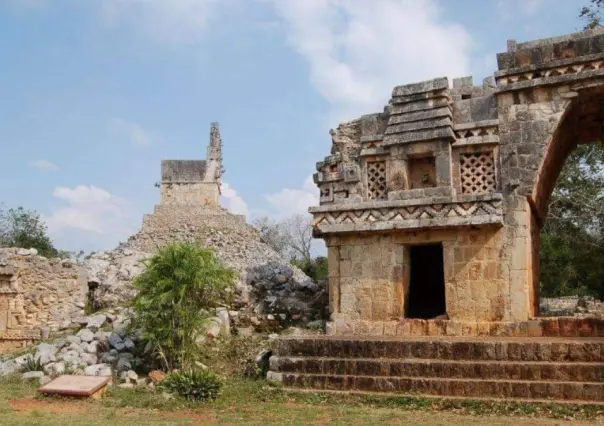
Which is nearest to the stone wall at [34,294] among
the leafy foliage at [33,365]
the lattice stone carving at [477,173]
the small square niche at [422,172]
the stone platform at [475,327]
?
the leafy foliage at [33,365]

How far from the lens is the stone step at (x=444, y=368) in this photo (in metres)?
7.31

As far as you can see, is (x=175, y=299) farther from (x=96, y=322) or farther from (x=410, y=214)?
(x=410, y=214)

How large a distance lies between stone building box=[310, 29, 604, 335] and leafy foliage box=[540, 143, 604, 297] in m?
9.32

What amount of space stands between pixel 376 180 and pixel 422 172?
2.77ft

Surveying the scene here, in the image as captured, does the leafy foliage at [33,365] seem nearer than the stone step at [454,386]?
No

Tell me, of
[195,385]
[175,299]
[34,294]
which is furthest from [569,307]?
[34,294]

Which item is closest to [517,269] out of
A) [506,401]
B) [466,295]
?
[466,295]

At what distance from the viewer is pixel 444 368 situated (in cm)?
785

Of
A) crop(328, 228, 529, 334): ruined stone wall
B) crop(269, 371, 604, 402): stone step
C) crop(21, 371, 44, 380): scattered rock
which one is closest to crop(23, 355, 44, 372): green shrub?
crop(21, 371, 44, 380): scattered rock

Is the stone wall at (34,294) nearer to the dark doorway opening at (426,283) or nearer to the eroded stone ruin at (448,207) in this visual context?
the eroded stone ruin at (448,207)

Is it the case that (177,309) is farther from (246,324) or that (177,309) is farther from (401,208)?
(401,208)

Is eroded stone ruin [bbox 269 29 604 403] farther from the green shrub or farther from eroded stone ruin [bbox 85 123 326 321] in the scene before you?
the green shrub

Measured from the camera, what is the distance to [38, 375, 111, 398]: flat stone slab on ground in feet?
26.7

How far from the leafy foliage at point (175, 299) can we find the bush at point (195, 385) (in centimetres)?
91
